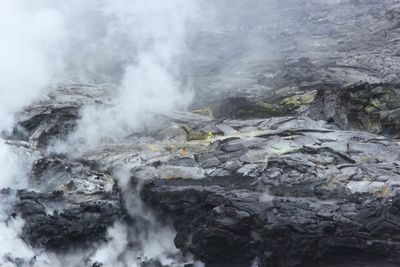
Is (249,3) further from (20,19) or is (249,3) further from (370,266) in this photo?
(370,266)

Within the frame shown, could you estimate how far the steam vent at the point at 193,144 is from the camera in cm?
1401

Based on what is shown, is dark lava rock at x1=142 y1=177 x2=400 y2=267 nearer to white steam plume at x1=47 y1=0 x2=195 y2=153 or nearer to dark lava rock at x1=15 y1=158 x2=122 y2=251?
dark lava rock at x1=15 y1=158 x2=122 y2=251

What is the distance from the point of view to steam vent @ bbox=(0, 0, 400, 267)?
14.0m

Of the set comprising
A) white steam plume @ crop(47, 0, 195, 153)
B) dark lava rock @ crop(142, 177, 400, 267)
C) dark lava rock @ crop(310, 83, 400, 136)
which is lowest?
dark lava rock @ crop(142, 177, 400, 267)

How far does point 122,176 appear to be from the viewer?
16.7m

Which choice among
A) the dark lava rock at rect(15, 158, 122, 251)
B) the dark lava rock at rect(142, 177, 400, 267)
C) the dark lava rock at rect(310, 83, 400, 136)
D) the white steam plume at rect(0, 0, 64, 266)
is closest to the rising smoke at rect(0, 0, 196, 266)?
the white steam plume at rect(0, 0, 64, 266)

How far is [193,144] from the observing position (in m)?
18.7

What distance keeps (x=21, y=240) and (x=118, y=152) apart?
5003 millimetres

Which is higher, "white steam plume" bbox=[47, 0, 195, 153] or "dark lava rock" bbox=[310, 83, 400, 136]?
"white steam plume" bbox=[47, 0, 195, 153]

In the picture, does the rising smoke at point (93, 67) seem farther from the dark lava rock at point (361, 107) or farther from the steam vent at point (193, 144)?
the dark lava rock at point (361, 107)

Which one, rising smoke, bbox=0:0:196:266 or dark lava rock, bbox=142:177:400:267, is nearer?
dark lava rock, bbox=142:177:400:267

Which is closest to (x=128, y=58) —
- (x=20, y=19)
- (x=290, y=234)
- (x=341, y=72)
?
(x=20, y=19)

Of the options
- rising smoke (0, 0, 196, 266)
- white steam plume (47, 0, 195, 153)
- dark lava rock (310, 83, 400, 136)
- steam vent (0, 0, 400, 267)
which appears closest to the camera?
steam vent (0, 0, 400, 267)

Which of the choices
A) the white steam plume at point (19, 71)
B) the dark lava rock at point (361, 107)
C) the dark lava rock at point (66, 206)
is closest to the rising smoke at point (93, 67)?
the white steam plume at point (19, 71)
